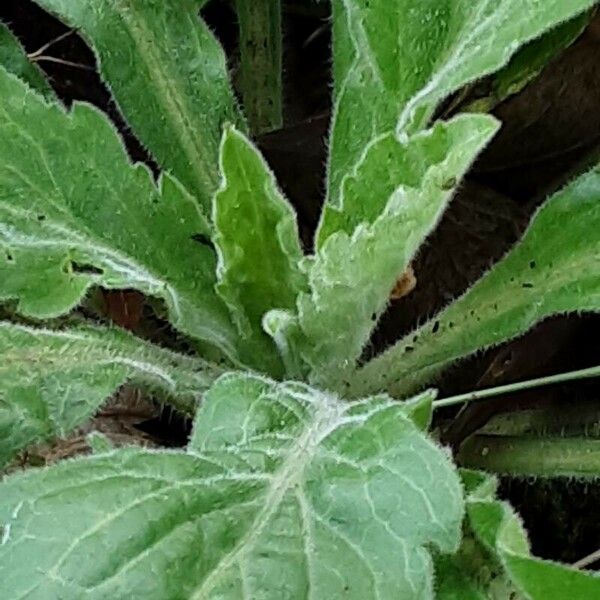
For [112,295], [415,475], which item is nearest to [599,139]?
[112,295]

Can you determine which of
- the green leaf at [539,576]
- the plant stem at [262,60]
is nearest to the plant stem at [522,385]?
the green leaf at [539,576]

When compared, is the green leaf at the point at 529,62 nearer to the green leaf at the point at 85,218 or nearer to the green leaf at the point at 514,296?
the green leaf at the point at 514,296

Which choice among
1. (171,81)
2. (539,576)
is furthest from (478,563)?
(171,81)

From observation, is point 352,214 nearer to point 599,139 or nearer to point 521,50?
point 521,50

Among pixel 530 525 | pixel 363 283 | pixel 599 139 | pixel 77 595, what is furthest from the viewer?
pixel 599 139

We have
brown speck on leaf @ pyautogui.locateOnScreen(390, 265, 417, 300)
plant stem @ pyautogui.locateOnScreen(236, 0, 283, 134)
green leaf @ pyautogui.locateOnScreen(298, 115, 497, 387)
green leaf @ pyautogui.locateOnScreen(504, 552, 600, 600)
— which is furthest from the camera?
plant stem @ pyautogui.locateOnScreen(236, 0, 283, 134)

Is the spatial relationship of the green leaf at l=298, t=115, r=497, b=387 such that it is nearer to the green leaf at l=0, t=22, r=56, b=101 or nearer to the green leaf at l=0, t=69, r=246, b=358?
the green leaf at l=0, t=69, r=246, b=358

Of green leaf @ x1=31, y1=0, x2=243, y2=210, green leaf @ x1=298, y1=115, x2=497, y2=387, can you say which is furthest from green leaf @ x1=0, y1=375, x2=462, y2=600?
green leaf @ x1=31, y1=0, x2=243, y2=210
